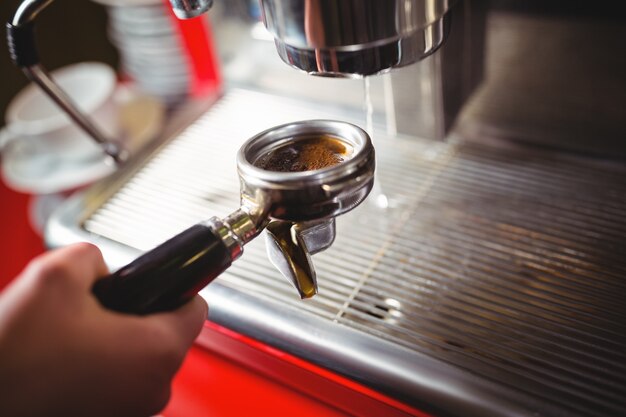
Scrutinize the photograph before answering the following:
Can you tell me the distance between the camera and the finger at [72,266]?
345 millimetres

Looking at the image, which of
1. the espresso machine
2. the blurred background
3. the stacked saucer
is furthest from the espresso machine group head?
the blurred background

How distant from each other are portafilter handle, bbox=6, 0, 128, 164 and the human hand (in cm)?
32

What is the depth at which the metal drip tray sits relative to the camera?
46 centimetres

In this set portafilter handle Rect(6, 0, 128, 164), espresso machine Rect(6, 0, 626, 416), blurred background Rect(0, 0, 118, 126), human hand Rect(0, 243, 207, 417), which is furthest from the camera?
blurred background Rect(0, 0, 118, 126)

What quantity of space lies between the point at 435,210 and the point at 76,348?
41 cm

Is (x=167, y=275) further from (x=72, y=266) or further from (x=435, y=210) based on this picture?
(x=435, y=210)

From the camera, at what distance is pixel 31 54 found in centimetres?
61

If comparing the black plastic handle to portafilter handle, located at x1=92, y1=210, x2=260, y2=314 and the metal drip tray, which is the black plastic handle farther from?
the metal drip tray

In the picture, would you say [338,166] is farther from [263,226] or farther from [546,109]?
[546,109]

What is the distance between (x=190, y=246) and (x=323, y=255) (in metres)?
0.23

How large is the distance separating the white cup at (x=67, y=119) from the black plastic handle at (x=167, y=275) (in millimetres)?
522

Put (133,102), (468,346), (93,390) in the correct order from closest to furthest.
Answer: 1. (93,390)
2. (468,346)
3. (133,102)

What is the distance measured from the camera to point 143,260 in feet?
1.25

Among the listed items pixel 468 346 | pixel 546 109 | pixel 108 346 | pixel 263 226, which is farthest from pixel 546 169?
pixel 108 346
